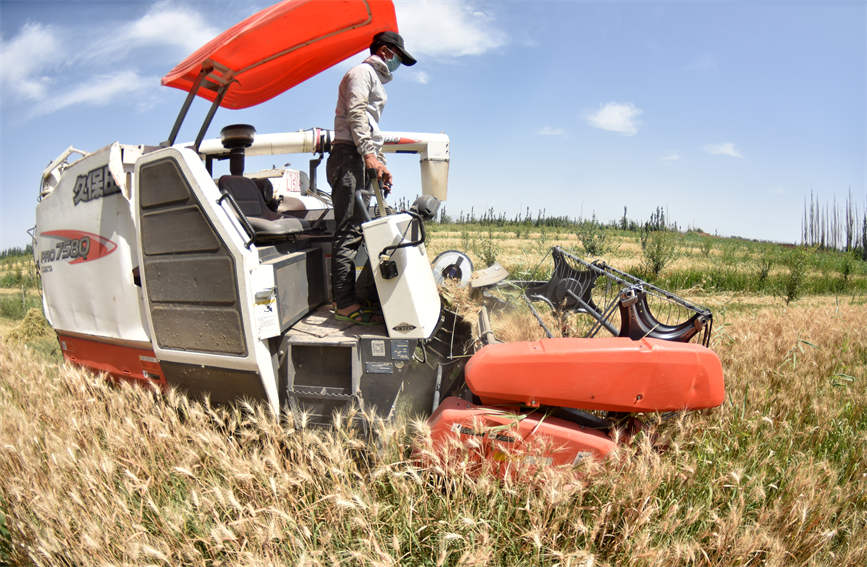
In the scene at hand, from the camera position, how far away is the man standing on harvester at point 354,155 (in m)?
3.31

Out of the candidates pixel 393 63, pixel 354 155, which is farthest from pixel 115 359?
pixel 393 63

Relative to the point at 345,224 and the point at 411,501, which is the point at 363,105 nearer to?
the point at 345,224

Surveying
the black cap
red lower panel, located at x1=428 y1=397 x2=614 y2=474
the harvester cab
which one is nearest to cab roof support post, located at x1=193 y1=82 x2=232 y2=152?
the harvester cab

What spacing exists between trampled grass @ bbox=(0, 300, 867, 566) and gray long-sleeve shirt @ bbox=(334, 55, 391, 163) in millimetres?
1908

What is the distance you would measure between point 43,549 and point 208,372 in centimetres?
119

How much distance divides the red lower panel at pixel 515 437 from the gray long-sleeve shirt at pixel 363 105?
1.91 meters

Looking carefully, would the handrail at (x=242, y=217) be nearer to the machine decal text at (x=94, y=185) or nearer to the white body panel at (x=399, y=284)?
the white body panel at (x=399, y=284)

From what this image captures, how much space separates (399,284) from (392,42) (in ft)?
6.00

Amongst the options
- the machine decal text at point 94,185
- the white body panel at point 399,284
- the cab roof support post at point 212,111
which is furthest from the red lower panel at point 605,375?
the machine decal text at point 94,185

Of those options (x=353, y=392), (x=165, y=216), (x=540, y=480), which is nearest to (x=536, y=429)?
(x=540, y=480)

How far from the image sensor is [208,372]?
10.0 feet

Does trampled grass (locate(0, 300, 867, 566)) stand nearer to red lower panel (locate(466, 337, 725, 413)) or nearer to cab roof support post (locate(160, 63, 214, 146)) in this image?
red lower panel (locate(466, 337, 725, 413))

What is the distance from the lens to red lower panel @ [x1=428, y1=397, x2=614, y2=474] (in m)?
2.29

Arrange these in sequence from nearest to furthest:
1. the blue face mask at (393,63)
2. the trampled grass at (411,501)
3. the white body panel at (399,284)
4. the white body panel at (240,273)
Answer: the trampled grass at (411,501) < the white body panel at (240,273) < the white body panel at (399,284) < the blue face mask at (393,63)
